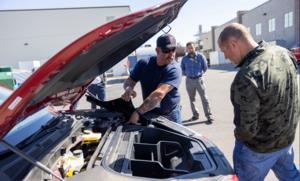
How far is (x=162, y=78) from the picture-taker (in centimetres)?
332

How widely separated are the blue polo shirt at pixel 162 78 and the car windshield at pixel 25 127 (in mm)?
1201

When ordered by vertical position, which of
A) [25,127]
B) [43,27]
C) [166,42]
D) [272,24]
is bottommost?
[25,127]

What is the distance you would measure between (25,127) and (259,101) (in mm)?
1917

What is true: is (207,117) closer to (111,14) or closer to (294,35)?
(111,14)

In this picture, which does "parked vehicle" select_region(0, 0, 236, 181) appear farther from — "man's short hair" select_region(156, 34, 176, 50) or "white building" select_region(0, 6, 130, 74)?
"white building" select_region(0, 6, 130, 74)

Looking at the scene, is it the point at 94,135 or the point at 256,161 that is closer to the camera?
the point at 256,161

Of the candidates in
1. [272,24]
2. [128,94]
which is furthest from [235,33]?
[272,24]

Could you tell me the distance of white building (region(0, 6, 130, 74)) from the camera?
89.2 ft

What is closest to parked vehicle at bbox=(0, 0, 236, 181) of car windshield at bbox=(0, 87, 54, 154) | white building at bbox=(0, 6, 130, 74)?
car windshield at bbox=(0, 87, 54, 154)

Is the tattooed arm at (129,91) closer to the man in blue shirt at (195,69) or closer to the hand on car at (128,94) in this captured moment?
the hand on car at (128,94)

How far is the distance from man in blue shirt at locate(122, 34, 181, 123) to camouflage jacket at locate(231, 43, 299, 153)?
3.30ft

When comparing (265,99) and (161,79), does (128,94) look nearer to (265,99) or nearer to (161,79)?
(161,79)

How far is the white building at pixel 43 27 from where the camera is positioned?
27188 mm

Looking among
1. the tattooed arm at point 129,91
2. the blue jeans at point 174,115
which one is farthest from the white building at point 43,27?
the blue jeans at point 174,115
